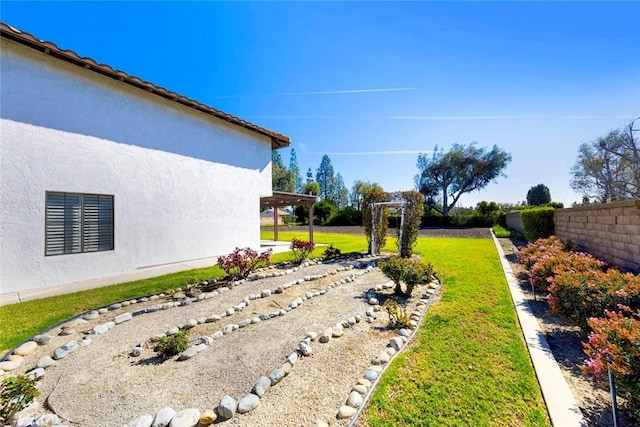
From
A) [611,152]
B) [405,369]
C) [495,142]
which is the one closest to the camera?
[405,369]

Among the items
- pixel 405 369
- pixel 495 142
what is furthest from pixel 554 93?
pixel 495 142

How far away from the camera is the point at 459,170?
3775 cm

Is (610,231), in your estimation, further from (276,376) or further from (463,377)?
(276,376)

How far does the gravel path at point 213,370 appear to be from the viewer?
2.38 metres

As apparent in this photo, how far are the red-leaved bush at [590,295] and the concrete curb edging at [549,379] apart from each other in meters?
0.50

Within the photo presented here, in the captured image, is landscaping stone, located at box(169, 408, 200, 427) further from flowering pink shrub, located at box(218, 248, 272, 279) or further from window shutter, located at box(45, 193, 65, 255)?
window shutter, located at box(45, 193, 65, 255)

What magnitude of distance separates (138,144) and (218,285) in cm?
563

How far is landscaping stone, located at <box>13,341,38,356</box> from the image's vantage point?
3.44m

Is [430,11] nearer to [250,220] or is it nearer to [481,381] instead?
[481,381]

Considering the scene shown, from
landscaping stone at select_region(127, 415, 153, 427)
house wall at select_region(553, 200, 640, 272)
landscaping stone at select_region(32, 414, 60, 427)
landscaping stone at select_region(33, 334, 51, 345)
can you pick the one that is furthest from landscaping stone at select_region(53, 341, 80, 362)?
house wall at select_region(553, 200, 640, 272)

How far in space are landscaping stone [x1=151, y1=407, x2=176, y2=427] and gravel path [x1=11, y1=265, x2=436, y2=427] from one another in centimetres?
10

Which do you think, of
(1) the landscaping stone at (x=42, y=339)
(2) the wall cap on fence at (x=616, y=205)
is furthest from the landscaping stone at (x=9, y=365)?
(2) the wall cap on fence at (x=616, y=205)

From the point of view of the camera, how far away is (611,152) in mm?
21750

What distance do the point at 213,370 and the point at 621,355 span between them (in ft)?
12.8
